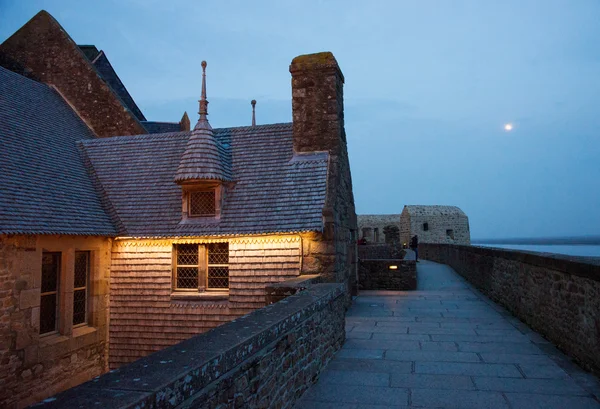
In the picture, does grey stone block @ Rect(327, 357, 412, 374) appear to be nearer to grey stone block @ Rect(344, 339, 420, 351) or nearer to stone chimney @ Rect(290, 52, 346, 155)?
grey stone block @ Rect(344, 339, 420, 351)

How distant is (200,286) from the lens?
11422 millimetres

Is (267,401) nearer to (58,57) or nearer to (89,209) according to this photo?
(89,209)

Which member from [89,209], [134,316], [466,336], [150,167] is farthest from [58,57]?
[466,336]

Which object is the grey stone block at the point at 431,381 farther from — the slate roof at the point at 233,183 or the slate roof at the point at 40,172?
the slate roof at the point at 40,172

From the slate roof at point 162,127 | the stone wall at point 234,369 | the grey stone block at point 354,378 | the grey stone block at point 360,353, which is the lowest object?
the grey stone block at point 354,378

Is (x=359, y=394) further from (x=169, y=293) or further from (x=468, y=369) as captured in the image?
(x=169, y=293)

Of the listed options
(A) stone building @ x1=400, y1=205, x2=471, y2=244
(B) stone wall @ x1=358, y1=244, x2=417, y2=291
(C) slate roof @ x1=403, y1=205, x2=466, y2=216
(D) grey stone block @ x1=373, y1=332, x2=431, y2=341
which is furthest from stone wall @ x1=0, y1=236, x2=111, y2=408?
(C) slate roof @ x1=403, y1=205, x2=466, y2=216

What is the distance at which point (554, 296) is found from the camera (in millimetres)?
7617

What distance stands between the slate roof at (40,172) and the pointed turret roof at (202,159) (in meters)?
2.54

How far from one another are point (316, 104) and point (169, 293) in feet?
20.9

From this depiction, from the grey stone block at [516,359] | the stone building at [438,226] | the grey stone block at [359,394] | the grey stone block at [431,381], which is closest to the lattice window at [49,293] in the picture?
the grey stone block at [359,394]

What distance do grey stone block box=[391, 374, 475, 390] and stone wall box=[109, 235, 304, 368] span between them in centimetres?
494

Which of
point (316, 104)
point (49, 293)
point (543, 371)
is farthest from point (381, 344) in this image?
point (49, 293)

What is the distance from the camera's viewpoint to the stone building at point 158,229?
31.8ft
